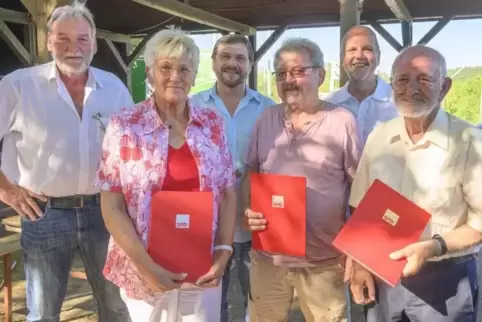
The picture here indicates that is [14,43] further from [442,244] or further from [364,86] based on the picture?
[442,244]

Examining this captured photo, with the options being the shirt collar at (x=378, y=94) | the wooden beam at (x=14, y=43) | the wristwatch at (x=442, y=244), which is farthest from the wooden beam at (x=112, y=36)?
the wristwatch at (x=442, y=244)

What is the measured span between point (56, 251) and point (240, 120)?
3.82ft

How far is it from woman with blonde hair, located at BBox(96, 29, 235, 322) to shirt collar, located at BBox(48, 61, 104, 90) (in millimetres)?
482

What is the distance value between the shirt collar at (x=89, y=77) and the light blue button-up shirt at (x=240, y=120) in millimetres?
568

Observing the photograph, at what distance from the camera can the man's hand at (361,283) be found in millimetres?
2129

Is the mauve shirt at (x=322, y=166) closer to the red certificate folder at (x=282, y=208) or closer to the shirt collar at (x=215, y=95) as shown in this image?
the red certificate folder at (x=282, y=208)

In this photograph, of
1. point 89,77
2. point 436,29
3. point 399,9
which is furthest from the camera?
point 436,29

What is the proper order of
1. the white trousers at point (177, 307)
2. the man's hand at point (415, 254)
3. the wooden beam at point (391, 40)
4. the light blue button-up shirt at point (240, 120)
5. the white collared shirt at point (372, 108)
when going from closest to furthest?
the man's hand at point (415, 254) → the white trousers at point (177, 307) → the light blue button-up shirt at point (240, 120) → the white collared shirt at point (372, 108) → the wooden beam at point (391, 40)

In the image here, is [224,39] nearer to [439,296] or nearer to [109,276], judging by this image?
[109,276]

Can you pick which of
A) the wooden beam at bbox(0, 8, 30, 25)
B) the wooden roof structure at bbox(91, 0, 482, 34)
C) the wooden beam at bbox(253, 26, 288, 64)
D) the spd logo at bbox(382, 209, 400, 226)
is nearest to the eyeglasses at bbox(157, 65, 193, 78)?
the spd logo at bbox(382, 209, 400, 226)

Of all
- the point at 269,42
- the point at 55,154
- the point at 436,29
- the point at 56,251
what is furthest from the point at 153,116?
the point at 269,42

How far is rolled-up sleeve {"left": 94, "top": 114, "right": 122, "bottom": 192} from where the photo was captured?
1994 millimetres

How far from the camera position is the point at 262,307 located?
2.54 metres

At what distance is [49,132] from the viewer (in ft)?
7.75
